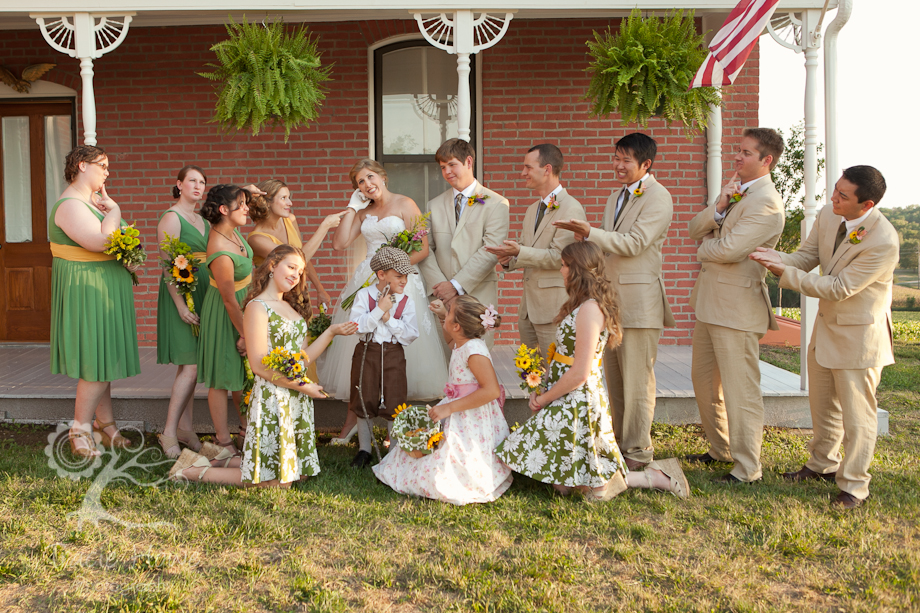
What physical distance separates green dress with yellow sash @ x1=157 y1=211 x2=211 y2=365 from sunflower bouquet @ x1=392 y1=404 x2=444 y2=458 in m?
1.64

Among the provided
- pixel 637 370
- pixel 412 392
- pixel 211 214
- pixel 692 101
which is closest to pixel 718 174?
pixel 692 101

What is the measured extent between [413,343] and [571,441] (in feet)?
4.61

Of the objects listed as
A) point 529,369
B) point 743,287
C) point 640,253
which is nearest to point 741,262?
point 743,287

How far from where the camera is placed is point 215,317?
4605 mm

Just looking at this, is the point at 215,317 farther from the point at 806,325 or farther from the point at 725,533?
the point at 806,325

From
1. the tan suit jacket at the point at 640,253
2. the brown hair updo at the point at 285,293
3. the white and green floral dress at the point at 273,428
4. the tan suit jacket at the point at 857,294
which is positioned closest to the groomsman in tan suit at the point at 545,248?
the tan suit jacket at the point at 640,253

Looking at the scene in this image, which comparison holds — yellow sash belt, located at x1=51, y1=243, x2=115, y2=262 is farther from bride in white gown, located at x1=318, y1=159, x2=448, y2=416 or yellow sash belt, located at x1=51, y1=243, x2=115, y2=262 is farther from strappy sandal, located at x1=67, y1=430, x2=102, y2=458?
bride in white gown, located at x1=318, y1=159, x2=448, y2=416

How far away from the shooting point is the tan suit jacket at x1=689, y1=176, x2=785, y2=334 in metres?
4.07

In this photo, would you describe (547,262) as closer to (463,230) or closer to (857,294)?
(463,230)

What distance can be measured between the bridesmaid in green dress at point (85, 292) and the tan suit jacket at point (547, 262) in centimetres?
272

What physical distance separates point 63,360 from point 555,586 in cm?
358

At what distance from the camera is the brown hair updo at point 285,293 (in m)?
4.04

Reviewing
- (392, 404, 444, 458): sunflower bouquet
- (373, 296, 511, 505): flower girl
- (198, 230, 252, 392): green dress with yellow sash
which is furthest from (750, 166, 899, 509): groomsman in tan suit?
(198, 230, 252, 392): green dress with yellow sash

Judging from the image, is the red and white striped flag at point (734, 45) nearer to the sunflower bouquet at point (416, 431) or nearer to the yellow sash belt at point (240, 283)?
the sunflower bouquet at point (416, 431)
